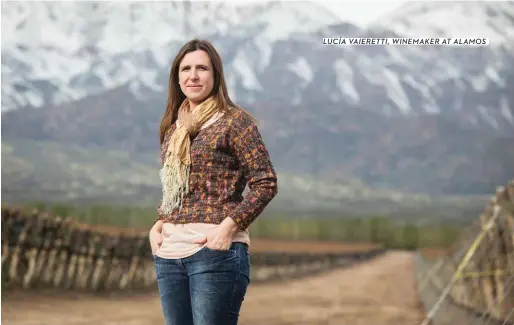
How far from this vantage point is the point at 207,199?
1349mm

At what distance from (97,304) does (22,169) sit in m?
0.80

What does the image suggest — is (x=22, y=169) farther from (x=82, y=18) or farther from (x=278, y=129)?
(x=278, y=129)

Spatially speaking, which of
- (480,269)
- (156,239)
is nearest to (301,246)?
(480,269)

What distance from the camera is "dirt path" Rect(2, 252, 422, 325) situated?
13.0 feet

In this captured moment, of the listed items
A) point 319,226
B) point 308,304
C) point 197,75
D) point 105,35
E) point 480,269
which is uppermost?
point 105,35

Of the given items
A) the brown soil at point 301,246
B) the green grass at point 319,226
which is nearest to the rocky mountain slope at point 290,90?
the green grass at point 319,226

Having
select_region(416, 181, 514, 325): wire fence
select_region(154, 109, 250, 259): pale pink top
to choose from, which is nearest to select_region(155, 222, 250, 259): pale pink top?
select_region(154, 109, 250, 259): pale pink top

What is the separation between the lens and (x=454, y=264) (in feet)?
14.1

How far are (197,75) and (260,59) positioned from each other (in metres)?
2.77

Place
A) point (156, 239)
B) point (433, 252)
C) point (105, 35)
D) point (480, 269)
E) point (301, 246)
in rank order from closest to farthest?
point (156, 239) < point (433, 252) < point (105, 35) < point (301, 246) < point (480, 269)

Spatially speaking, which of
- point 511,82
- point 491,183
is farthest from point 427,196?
point 511,82

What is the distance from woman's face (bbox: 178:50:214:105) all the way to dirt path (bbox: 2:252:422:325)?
2639 millimetres

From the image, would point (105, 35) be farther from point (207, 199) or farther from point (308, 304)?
point (207, 199)

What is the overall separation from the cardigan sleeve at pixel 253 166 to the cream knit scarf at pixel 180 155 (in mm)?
60
